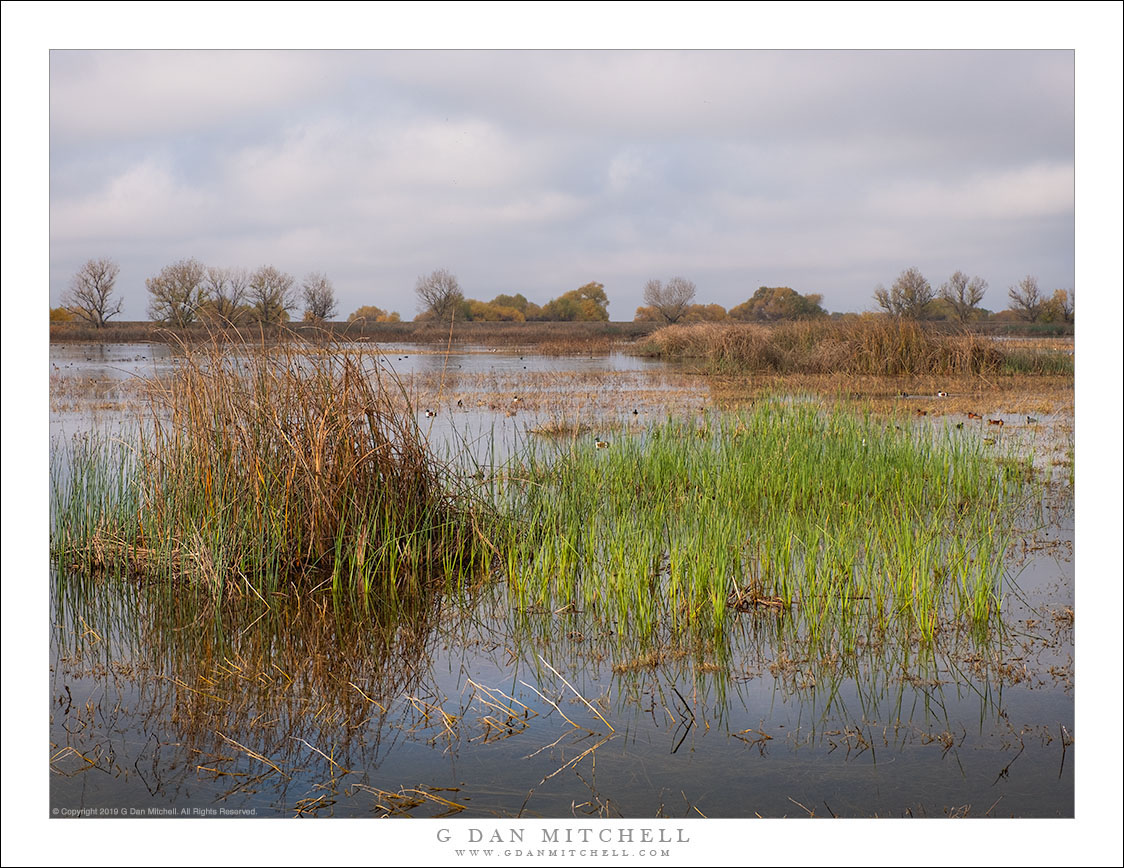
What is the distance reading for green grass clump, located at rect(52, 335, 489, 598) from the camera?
5.05 metres

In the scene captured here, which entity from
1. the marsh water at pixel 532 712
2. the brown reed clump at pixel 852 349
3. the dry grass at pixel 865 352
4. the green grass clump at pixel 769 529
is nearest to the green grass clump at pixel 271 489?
the marsh water at pixel 532 712

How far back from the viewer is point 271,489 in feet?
16.9

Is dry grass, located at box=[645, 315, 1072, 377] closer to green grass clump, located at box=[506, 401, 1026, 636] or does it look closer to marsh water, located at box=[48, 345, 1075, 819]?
green grass clump, located at box=[506, 401, 1026, 636]

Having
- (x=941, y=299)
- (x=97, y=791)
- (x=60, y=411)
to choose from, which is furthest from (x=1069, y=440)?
(x=941, y=299)

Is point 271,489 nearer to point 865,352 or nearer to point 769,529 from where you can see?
point 769,529

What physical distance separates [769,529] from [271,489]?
280cm

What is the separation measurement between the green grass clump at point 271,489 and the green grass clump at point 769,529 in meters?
0.74

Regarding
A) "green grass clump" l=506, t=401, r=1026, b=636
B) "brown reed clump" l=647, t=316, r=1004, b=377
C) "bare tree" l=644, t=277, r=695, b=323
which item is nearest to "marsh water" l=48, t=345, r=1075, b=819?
"green grass clump" l=506, t=401, r=1026, b=636

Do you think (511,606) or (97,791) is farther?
(511,606)

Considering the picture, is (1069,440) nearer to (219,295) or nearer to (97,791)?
(219,295)

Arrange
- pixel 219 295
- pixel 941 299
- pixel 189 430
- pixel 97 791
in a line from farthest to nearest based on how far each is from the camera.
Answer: pixel 941 299
pixel 219 295
pixel 189 430
pixel 97 791

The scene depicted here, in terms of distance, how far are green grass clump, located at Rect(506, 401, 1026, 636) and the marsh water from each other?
7.8 inches

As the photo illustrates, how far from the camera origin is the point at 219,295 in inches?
340

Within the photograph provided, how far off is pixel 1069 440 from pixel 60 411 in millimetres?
11482
